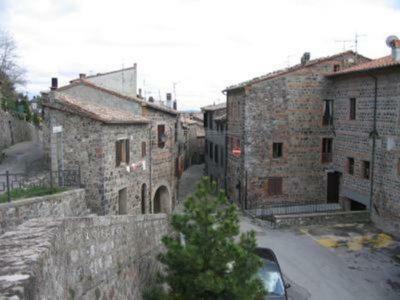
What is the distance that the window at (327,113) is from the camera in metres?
28.0

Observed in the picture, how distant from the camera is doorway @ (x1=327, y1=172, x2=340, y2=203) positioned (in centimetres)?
2827

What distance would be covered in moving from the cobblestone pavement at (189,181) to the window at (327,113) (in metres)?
11.3

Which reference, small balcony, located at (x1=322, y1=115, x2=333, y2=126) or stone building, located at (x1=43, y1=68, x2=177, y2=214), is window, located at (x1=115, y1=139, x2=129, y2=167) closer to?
stone building, located at (x1=43, y1=68, x2=177, y2=214)

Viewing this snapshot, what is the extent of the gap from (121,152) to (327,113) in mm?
15170

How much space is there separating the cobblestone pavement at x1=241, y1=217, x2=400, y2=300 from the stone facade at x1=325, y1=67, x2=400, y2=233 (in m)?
1.91

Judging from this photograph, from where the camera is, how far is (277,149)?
2780cm

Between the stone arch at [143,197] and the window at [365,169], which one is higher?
the window at [365,169]

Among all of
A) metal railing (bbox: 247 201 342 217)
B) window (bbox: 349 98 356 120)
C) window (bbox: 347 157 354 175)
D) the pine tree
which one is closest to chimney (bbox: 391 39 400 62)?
window (bbox: 349 98 356 120)

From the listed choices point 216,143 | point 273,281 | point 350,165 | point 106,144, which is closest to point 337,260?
point 273,281

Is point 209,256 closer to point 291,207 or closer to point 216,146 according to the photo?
point 291,207

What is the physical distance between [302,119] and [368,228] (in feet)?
26.5

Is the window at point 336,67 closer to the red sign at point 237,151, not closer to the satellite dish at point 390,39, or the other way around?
the satellite dish at point 390,39

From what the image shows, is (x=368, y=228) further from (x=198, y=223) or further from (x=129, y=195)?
(x=198, y=223)

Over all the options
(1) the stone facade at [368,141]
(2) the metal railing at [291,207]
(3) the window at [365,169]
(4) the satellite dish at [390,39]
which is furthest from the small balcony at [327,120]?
(4) the satellite dish at [390,39]
